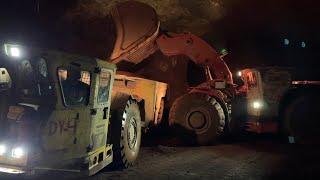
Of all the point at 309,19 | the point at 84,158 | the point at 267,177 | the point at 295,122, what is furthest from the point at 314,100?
the point at 309,19

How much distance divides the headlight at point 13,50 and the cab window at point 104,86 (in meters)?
1.36

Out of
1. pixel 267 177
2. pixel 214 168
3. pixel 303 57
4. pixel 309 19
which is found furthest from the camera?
pixel 309 19

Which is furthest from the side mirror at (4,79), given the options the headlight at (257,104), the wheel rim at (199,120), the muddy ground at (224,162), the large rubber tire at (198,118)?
the headlight at (257,104)

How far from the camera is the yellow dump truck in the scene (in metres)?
5.29

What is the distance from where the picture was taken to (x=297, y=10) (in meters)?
17.7

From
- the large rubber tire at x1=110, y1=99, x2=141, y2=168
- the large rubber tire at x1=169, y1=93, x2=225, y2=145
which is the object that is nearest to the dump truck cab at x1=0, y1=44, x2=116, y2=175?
the large rubber tire at x1=110, y1=99, x2=141, y2=168

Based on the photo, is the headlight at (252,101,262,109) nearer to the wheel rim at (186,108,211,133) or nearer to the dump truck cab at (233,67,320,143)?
the dump truck cab at (233,67,320,143)

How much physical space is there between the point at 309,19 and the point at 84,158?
1383 centimetres

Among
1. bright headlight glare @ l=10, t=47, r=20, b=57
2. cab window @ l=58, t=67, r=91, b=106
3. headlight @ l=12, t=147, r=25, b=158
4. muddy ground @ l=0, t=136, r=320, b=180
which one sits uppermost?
bright headlight glare @ l=10, t=47, r=20, b=57

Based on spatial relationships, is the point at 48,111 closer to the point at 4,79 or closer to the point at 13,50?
the point at 13,50

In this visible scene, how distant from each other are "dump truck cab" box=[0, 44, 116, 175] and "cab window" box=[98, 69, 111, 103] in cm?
12

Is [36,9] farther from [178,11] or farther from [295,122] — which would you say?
[295,122]

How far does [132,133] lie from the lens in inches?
307

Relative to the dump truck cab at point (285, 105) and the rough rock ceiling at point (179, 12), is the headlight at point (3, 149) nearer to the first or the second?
the dump truck cab at point (285, 105)
